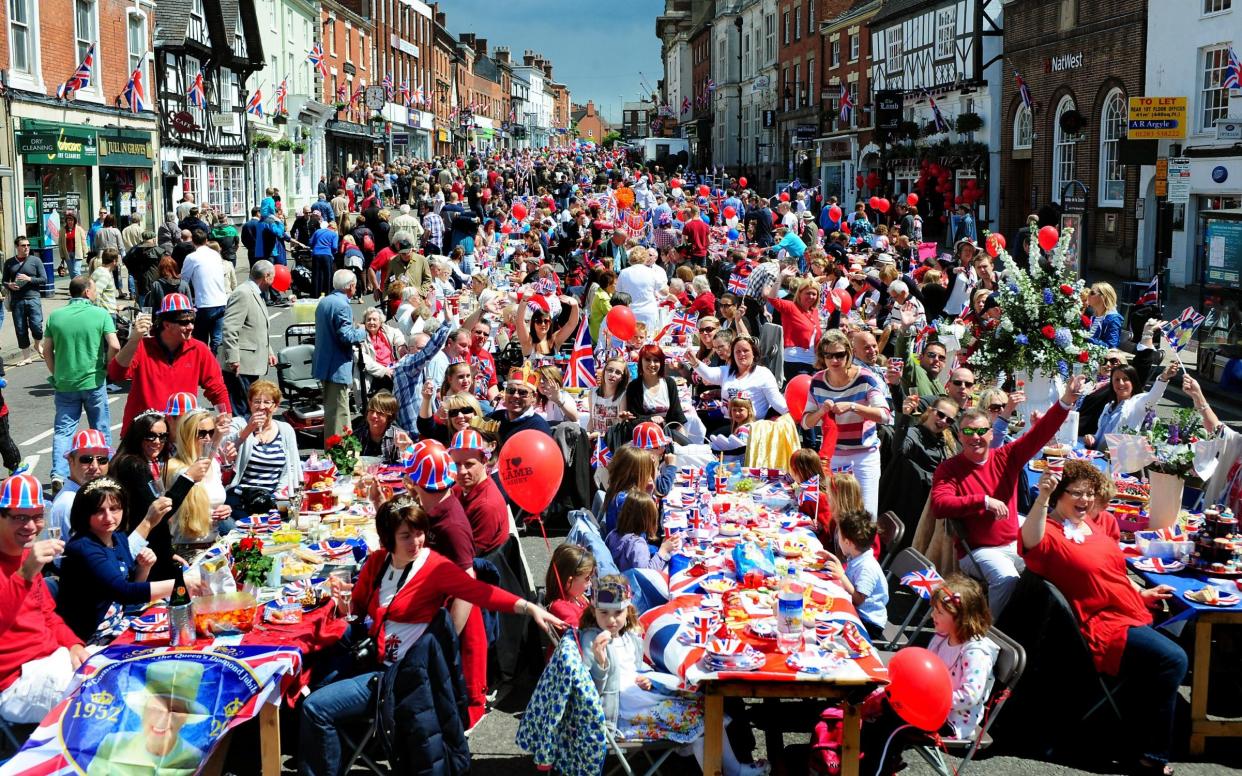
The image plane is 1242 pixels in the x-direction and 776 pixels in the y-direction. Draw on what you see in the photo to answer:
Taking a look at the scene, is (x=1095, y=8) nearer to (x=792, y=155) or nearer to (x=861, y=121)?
(x=861, y=121)

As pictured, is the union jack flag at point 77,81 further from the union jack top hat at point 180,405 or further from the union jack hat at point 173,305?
the union jack top hat at point 180,405

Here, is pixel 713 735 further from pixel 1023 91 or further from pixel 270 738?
pixel 1023 91

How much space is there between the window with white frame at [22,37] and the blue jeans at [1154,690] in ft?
75.4

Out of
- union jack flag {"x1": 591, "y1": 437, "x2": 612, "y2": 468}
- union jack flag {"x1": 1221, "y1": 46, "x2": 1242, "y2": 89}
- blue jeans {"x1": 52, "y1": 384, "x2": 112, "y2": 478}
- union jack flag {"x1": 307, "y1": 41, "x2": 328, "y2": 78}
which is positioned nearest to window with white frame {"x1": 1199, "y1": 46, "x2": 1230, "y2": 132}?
union jack flag {"x1": 1221, "y1": 46, "x2": 1242, "y2": 89}

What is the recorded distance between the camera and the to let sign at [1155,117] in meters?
23.0

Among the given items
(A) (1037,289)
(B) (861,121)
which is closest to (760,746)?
(A) (1037,289)

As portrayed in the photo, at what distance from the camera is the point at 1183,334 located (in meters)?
9.04

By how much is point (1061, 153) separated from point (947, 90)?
8.24 meters

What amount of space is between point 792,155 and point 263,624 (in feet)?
186

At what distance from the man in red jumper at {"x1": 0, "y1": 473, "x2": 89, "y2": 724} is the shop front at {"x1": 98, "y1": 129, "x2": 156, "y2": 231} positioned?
73.0ft

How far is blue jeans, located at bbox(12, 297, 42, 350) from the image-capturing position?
15750 mm

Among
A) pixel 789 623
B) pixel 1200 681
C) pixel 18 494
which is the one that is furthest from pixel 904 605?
pixel 18 494

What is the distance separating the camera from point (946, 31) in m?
37.4

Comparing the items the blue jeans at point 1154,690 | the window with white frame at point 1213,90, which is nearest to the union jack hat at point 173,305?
the blue jeans at point 1154,690
